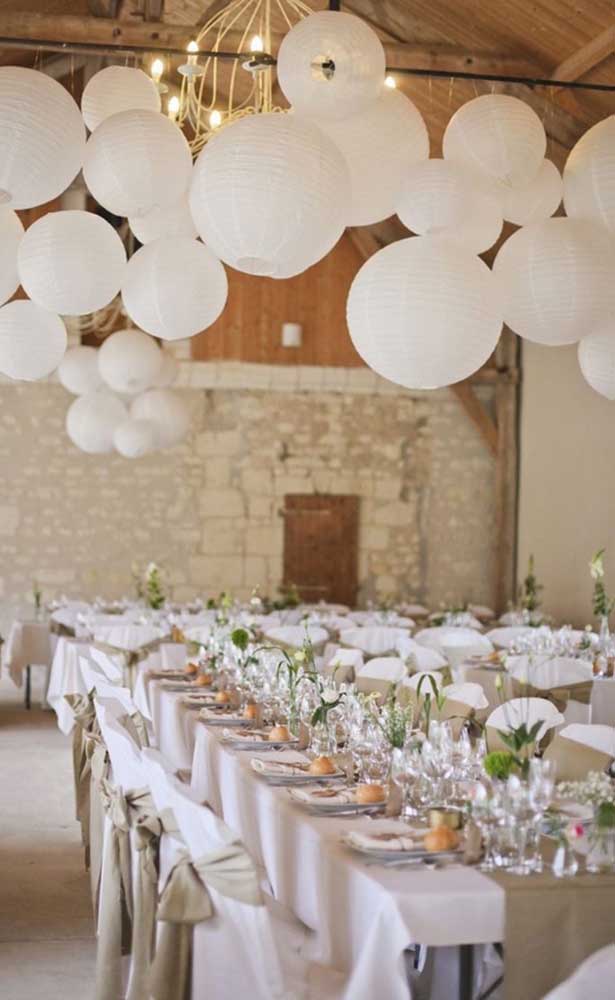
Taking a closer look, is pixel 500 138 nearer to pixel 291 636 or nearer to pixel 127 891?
pixel 127 891

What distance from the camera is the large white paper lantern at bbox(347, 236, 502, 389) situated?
4078 mm

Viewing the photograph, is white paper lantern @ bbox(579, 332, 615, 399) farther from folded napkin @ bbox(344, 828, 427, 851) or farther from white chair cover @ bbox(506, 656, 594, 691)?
white chair cover @ bbox(506, 656, 594, 691)

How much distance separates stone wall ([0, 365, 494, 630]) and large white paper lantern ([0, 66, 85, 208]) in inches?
359

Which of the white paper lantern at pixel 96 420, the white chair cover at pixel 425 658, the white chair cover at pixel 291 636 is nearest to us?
the white chair cover at pixel 425 658

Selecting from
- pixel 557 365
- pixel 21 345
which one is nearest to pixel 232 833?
pixel 21 345

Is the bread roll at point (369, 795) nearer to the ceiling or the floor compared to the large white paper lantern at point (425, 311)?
nearer to the floor

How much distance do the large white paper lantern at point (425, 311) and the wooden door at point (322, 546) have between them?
953cm

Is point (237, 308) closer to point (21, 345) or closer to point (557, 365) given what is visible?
point (557, 365)

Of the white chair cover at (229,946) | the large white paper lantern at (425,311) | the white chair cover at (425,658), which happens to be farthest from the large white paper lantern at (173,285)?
the white chair cover at (425,658)

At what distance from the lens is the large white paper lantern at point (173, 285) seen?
5.11m

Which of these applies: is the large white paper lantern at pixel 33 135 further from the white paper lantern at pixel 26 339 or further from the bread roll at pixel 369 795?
the bread roll at pixel 369 795

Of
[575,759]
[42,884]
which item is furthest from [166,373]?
[575,759]

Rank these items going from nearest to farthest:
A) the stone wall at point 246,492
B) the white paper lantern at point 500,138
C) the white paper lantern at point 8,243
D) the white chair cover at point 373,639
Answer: the white paper lantern at point 500,138 → the white paper lantern at point 8,243 → the white chair cover at point 373,639 → the stone wall at point 246,492

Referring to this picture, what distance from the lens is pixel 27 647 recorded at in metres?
10.8
